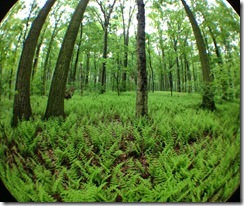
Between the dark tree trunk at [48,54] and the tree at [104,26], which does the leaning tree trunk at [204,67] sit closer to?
the tree at [104,26]

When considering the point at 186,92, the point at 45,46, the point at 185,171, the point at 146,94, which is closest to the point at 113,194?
the point at 185,171

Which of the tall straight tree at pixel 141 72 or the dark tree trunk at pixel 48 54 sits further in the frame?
the dark tree trunk at pixel 48 54

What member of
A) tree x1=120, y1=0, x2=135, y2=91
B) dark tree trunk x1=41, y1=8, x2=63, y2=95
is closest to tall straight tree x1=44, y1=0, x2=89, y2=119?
dark tree trunk x1=41, y1=8, x2=63, y2=95

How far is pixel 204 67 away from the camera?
3.17 metres

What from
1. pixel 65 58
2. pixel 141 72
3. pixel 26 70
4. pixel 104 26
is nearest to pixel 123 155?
pixel 141 72

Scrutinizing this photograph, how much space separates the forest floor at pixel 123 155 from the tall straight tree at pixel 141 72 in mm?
147

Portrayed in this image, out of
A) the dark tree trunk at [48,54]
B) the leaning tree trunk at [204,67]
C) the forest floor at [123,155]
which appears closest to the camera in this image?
the forest floor at [123,155]

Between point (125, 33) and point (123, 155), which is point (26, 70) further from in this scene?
point (123, 155)

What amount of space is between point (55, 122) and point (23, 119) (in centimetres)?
51

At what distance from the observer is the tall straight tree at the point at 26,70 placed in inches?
120

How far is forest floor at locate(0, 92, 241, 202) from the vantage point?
8.02ft

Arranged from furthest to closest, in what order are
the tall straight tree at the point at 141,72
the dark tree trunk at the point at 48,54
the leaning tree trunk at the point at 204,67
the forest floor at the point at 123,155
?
1. the dark tree trunk at the point at 48,54
2. the tall straight tree at the point at 141,72
3. the leaning tree trunk at the point at 204,67
4. the forest floor at the point at 123,155

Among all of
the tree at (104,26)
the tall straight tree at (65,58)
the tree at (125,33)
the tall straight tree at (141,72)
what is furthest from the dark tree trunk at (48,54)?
the tall straight tree at (141,72)

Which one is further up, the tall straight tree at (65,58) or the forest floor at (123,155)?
the tall straight tree at (65,58)
